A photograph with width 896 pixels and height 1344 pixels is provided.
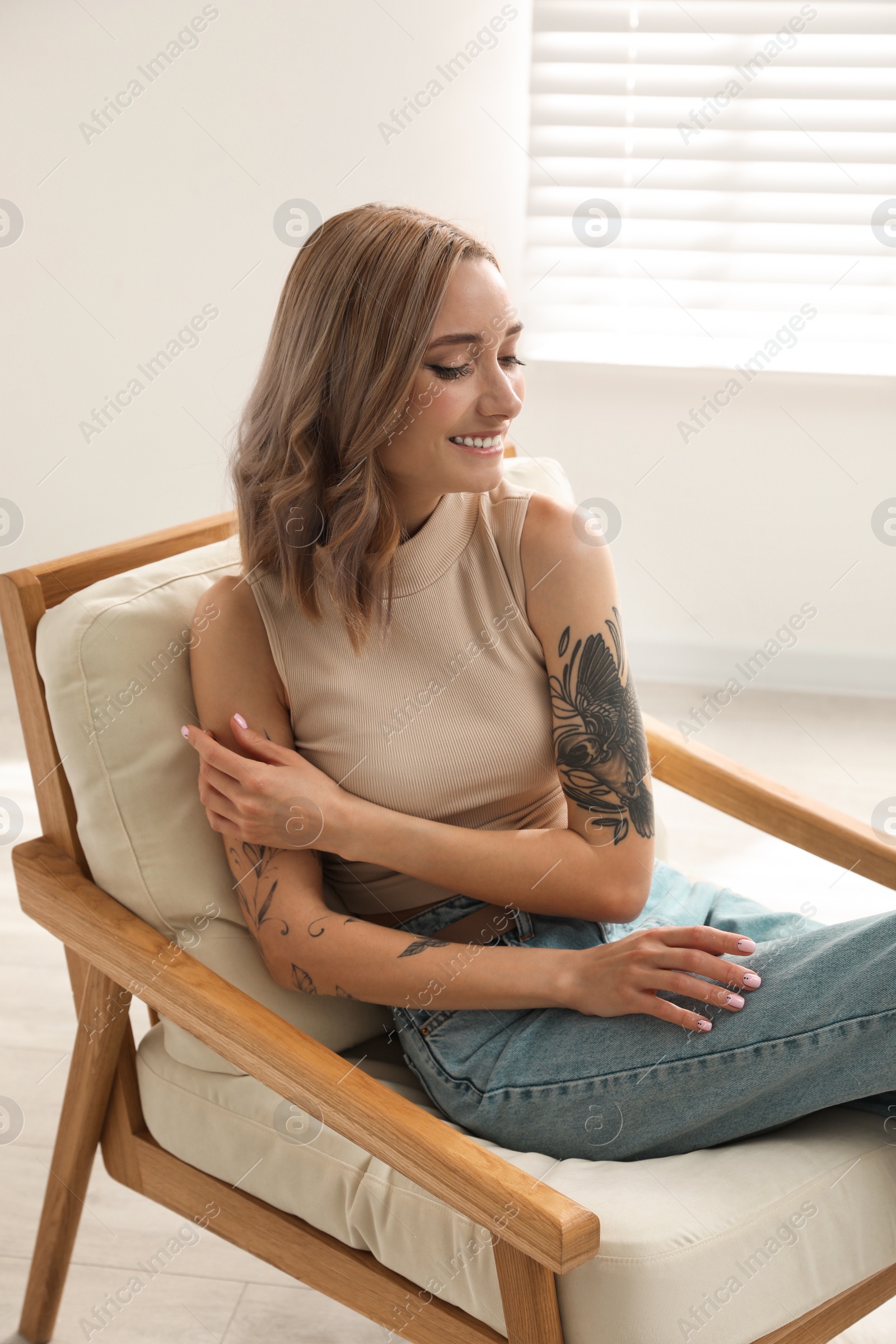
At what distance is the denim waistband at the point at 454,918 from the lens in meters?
1.22

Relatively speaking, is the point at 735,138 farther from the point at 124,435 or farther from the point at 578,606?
the point at 578,606

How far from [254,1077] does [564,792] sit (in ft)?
1.38

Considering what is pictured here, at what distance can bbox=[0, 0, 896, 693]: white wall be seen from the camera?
297 cm

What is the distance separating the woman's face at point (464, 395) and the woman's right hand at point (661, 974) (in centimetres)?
48

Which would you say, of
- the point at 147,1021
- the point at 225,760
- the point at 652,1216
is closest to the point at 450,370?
the point at 225,760

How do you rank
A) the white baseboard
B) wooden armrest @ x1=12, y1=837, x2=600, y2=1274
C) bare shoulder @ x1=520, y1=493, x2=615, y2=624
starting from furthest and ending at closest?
the white baseboard → bare shoulder @ x1=520, y1=493, x2=615, y2=624 → wooden armrest @ x1=12, y1=837, x2=600, y2=1274

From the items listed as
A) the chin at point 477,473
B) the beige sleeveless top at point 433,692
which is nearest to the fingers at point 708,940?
the beige sleeveless top at point 433,692

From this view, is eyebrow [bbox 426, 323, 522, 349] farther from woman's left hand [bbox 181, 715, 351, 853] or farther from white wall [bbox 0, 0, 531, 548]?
white wall [bbox 0, 0, 531, 548]

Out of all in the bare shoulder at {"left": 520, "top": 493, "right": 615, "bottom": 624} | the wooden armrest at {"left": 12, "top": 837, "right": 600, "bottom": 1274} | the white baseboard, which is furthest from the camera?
the white baseboard

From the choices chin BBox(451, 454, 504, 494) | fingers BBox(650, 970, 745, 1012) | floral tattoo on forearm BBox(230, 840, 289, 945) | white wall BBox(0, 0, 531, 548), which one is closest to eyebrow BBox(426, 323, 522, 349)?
chin BBox(451, 454, 504, 494)

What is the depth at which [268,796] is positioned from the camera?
112cm

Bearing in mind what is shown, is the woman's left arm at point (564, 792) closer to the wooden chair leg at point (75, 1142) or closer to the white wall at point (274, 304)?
the wooden chair leg at point (75, 1142)

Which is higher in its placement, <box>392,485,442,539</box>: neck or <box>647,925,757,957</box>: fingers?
<box>392,485,442,539</box>: neck

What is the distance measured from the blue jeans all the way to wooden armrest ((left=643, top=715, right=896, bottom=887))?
0.24 m
